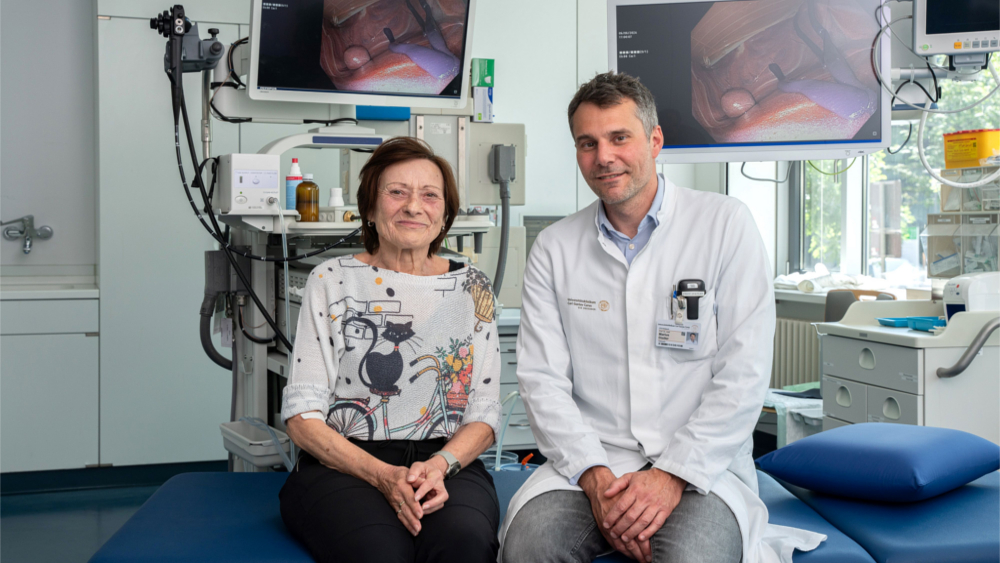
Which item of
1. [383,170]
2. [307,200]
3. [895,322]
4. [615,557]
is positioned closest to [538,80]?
[307,200]

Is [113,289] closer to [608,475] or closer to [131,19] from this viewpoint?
[131,19]

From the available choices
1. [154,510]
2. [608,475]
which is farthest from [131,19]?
[608,475]

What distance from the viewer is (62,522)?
2.92 meters

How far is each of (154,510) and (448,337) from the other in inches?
28.1

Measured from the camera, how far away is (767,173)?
4371mm

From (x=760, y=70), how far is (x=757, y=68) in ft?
0.04

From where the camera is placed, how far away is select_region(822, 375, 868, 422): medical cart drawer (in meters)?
2.54

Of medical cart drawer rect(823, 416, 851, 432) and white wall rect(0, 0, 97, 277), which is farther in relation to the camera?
white wall rect(0, 0, 97, 277)

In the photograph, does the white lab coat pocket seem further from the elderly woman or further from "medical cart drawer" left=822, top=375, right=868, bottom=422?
"medical cart drawer" left=822, top=375, right=868, bottom=422

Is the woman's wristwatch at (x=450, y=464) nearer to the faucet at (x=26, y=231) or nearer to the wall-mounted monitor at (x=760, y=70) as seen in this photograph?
the wall-mounted monitor at (x=760, y=70)

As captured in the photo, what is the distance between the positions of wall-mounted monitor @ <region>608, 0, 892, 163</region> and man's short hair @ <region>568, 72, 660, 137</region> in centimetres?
76

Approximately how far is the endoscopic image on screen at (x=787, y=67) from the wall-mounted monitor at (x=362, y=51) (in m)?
0.73

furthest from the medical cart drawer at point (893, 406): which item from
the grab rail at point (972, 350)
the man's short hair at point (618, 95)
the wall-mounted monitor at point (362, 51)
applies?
the wall-mounted monitor at point (362, 51)

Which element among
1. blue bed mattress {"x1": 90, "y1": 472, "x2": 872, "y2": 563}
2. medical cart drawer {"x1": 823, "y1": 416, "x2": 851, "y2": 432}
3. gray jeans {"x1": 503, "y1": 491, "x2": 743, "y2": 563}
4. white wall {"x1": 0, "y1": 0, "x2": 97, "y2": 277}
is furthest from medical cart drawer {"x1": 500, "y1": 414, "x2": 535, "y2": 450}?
white wall {"x1": 0, "y1": 0, "x2": 97, "y2": 277}
